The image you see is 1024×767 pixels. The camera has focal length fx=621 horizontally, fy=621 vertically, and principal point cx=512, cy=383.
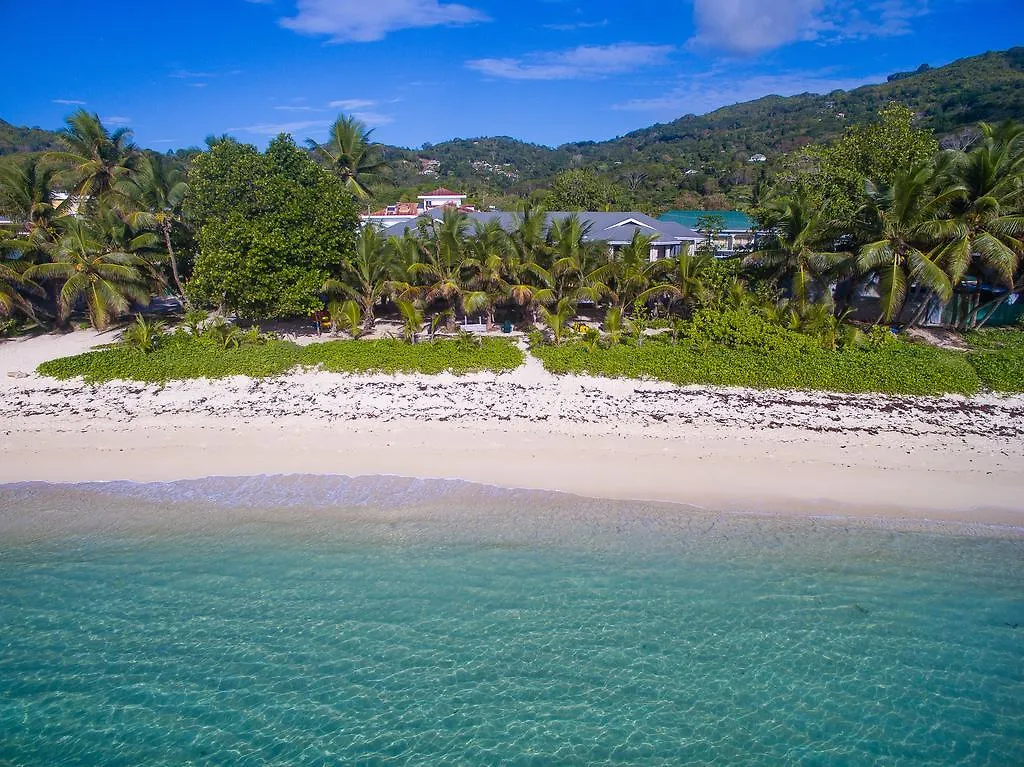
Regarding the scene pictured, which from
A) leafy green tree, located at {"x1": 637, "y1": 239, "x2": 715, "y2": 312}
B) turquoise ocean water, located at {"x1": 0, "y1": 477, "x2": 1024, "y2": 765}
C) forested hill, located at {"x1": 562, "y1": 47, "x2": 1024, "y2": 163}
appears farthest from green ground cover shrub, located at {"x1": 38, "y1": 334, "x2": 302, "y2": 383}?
forested hill, located at {"x1": 562, "y1": 47, "x2": 1024, "y2": 163}

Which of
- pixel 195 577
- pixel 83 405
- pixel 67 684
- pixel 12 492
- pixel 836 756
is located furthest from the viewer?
pixel 83 405

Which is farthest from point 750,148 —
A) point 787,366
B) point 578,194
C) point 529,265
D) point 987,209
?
point 787,366

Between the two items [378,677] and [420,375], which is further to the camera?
[420,375]

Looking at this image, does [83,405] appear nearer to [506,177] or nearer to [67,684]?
[67,684]

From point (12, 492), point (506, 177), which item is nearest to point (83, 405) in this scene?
point (12, 492)

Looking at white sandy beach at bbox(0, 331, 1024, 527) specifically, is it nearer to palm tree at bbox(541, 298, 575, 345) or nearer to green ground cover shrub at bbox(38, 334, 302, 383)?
green ground cover shrub at bbox(38, 334, 302, 383)
